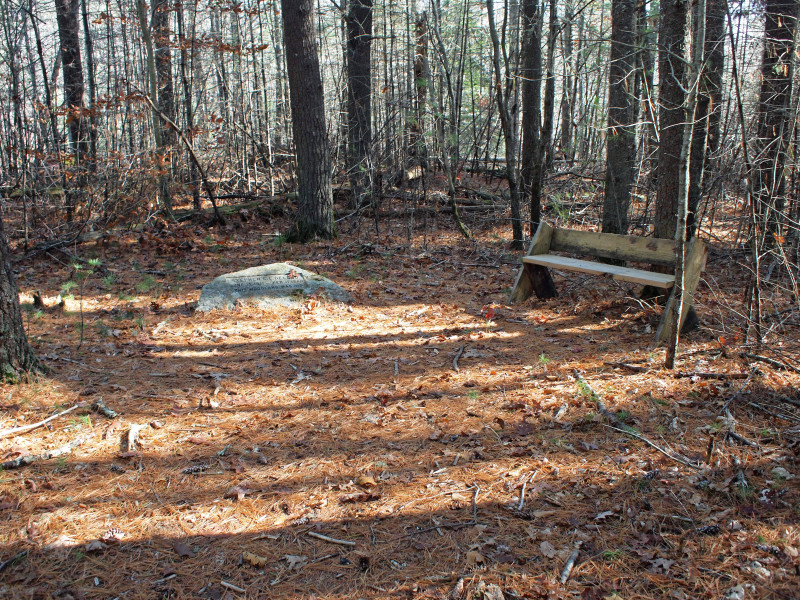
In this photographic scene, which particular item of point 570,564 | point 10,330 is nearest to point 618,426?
point 570,564

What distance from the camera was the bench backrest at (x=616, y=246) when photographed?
570 centimetres

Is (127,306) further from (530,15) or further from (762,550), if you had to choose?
(530,15)

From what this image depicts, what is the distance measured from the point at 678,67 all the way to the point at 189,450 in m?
6.05

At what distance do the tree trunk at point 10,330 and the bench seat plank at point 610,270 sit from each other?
5032 millimetres

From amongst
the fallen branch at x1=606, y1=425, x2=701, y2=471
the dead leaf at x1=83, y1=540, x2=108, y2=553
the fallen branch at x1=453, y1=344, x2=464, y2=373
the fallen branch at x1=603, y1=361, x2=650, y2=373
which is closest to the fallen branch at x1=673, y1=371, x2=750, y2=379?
the fallen branch at x1=603, y1=361, x2=650, y2=373

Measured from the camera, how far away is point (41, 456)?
354 cm

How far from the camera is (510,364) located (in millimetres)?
5020

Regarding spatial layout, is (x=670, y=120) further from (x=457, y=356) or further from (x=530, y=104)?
(x=530, y=104)

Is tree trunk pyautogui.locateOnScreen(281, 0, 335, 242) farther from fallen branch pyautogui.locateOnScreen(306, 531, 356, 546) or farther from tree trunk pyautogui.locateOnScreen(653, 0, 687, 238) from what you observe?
fallen branch pyautogui.locateOnScreen(306, 531, 356, 546)

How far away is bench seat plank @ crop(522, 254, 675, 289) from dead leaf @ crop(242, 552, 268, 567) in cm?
417

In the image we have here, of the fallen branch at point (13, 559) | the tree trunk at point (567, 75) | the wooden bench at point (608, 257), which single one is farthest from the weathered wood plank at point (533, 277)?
the fallen branch at point (13, 559)

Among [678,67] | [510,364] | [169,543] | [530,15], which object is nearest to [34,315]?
[169,543]

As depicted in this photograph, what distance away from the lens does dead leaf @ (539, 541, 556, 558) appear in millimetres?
2672

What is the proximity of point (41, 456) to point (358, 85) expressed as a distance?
10391 mm
